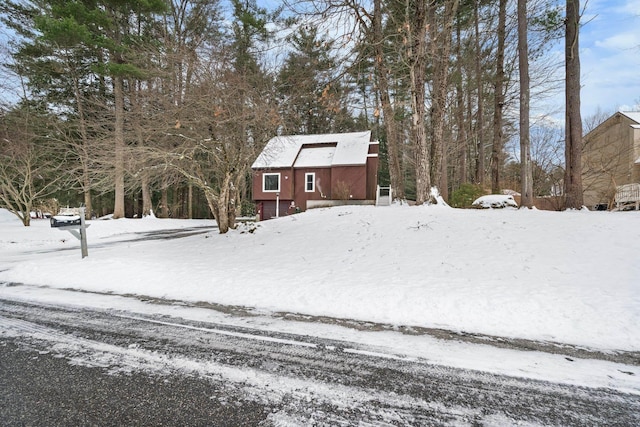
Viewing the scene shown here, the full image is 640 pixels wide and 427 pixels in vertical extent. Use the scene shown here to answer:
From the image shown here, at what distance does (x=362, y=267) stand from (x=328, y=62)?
5098mm

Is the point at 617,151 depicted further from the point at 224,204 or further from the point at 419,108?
the point at 224,204

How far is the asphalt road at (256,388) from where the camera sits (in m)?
1.97

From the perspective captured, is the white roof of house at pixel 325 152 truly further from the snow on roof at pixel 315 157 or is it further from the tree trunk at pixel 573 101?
the tree trunk at pixel 573 101

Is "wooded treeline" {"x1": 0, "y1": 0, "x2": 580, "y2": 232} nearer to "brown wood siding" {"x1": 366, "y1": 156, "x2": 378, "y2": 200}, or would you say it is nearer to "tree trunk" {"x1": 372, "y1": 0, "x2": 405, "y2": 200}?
"tree trunk" {"x1": 372, "y1": 0, "x2": 405, "y2": 200}

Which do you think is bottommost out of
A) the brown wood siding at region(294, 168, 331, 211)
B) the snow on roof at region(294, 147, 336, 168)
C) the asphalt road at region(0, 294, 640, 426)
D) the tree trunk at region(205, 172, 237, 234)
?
the asphalt road at region(0, 294, 640, 426)

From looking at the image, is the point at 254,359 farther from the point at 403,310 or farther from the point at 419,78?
the point at 419,78

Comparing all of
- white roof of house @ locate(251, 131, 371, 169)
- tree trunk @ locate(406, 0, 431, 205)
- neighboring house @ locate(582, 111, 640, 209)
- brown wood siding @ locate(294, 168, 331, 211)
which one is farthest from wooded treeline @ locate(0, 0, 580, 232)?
brown wood siding @ locate(294, 168, 331, 211)

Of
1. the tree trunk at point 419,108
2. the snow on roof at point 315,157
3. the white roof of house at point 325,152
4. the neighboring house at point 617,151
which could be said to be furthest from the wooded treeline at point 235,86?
the snow on roof at point 315,157

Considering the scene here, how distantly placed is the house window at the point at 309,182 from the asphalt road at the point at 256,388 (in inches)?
754

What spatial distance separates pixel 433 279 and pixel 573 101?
25.5 feet

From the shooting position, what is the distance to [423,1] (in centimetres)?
798

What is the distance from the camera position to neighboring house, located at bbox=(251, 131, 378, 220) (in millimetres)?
20922

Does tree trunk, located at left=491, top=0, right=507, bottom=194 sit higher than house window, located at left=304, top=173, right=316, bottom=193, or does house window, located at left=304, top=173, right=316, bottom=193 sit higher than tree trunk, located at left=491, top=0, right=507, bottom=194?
tree trunk, located at left=491, top=0, right=507, bottom=194

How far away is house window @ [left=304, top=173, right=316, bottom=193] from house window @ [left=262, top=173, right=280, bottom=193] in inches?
84.3
